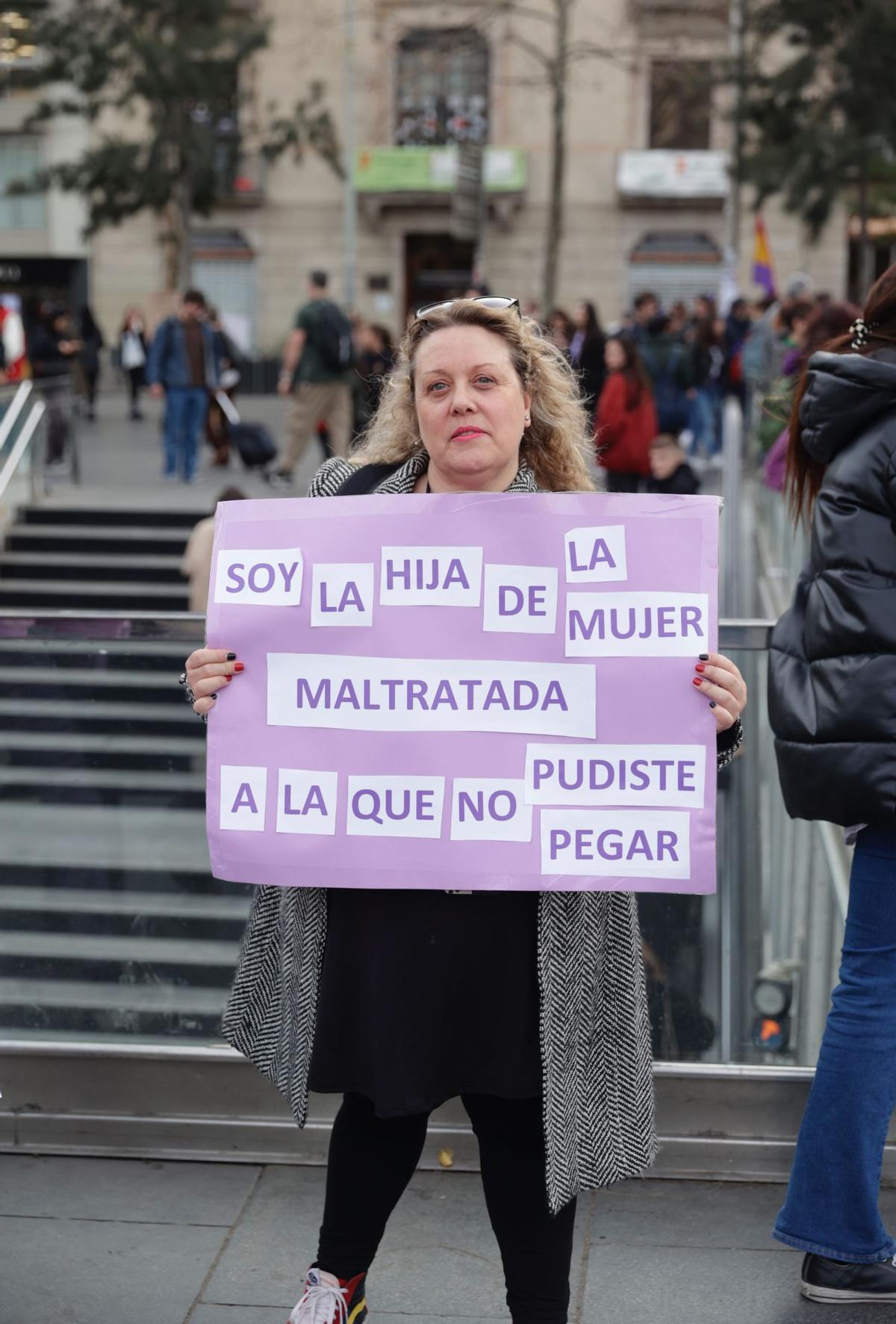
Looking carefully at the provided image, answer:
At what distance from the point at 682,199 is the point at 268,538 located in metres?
37.7

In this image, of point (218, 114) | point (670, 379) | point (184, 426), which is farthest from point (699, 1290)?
point (218, 114)

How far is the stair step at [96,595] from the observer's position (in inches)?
504

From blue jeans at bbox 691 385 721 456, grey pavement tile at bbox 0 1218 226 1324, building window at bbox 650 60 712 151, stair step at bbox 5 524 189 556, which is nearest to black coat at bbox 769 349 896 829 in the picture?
grey pavement tile at bbox 0 1218 226 1324

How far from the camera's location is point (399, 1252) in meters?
3.46

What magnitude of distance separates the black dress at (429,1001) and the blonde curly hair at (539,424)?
0.75m

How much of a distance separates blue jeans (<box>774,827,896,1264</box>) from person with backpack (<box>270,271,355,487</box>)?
11359 mm

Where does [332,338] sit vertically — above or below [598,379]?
above

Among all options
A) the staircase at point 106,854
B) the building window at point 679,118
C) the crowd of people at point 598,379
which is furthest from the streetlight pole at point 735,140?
the staircase at point 106,854

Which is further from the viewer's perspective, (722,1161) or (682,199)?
(682,199)

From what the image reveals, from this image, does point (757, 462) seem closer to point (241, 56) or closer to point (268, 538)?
point (268, 538)

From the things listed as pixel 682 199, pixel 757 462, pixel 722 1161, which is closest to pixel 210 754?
pixel 722 1161

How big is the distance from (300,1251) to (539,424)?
177 centimetres

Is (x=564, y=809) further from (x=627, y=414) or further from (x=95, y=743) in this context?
(x=627, y=414)

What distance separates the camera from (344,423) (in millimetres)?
14992
